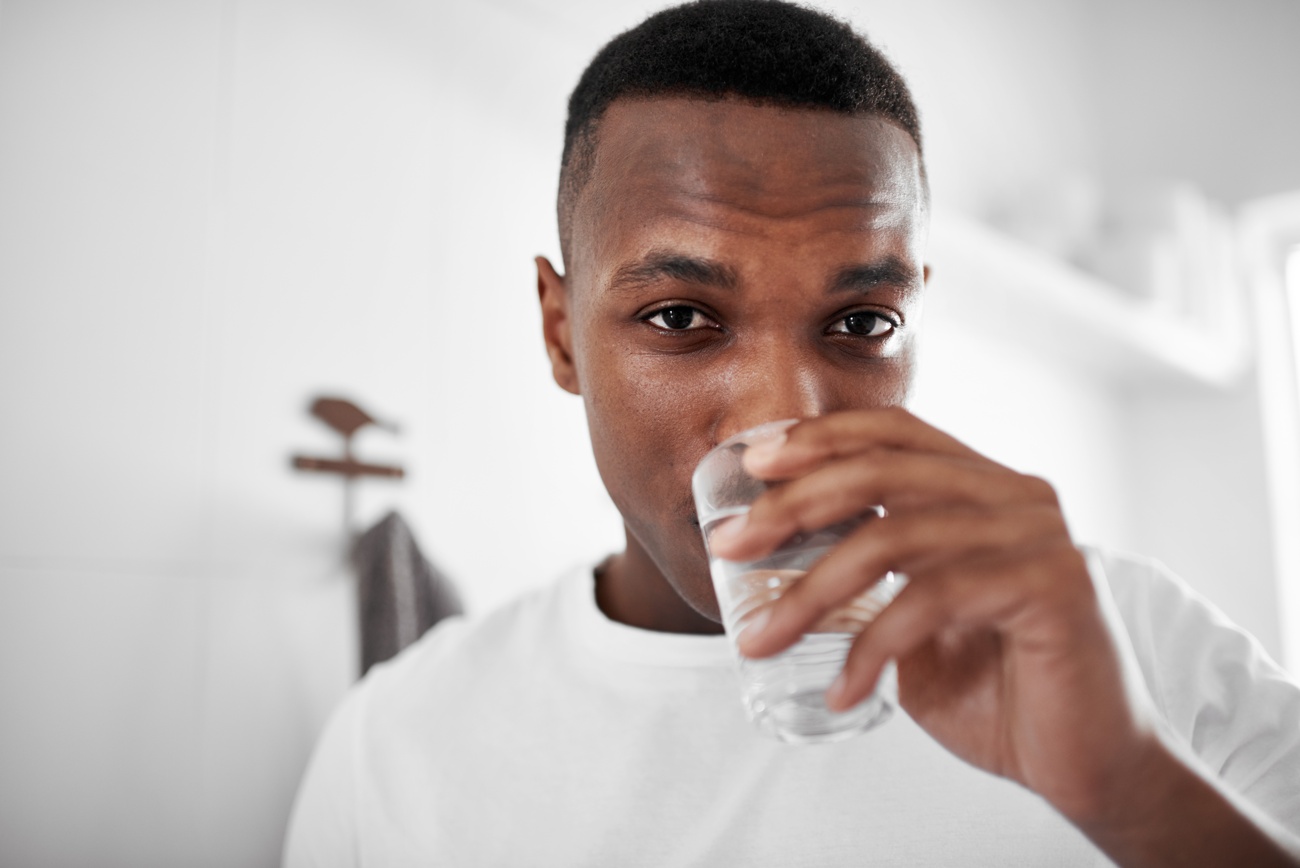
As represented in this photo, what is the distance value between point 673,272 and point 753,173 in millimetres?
97

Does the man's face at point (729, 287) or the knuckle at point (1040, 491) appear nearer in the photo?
the knuckle at point (1040, 491)

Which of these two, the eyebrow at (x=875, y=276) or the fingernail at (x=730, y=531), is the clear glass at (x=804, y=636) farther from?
the eyebrow at (x=875, y=276)

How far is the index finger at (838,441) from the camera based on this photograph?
53cm

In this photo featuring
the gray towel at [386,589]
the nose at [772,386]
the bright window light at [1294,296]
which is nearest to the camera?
the nose at [772,386]

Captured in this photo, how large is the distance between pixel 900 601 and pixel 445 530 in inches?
37.9

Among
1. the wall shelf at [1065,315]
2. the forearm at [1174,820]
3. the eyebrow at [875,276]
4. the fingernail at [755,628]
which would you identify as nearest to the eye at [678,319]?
the eyebrow at [875,276]

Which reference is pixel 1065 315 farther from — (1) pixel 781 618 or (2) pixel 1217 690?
(1) pixel 781 618

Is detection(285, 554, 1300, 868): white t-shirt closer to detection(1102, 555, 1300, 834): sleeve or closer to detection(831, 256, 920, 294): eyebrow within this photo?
detection(1102, 555, 1300, 834): sleeve

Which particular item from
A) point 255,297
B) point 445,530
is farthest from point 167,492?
point 445,530

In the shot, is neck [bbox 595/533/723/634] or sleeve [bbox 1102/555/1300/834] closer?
sleeve [bbox 1102/555/1300/834]

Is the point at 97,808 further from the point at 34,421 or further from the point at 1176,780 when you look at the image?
the point at 1176,780

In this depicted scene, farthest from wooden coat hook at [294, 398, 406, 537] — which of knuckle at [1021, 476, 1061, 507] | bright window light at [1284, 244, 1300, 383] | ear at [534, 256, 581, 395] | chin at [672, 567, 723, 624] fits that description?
bright window light at [1284, 244, 1300, 383]

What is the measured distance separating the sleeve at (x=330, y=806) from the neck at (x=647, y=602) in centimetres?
30

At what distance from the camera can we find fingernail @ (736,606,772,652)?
513 millimetres
